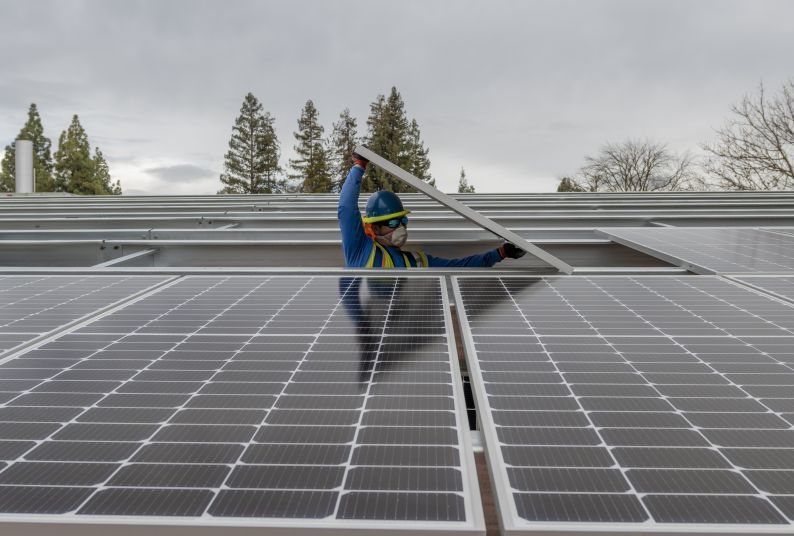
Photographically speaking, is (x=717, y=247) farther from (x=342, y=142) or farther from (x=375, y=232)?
(x=342, y=142)

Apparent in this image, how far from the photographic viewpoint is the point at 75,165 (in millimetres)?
59938

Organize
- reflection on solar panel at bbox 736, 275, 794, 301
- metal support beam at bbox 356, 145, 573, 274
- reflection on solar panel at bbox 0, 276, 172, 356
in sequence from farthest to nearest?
1. metal support beam at bbox 356, 145, 573, 274
2. reflection on solar panel at bbox 736, 275, 794, 301
3. reflection on solar panel at bbox 0, 276, 172, 356

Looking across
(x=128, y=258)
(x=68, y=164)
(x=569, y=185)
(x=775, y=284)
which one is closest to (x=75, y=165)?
(x=68, y=164)

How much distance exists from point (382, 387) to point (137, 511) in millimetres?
1110

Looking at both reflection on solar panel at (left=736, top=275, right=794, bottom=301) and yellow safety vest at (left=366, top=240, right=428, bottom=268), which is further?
yellow safety vest at (left=366, top=240, right=428, bottom=268)

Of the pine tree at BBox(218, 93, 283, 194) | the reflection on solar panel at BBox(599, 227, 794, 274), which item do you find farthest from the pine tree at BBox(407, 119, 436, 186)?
the reflection on solar panel at BBox(599, 227, 794, 274)

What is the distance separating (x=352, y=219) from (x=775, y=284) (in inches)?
156

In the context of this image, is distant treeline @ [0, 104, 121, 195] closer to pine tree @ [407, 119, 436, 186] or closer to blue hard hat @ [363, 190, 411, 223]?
pine tree @ [407, 119, 436, 186]

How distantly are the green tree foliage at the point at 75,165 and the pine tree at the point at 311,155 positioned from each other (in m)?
21.1

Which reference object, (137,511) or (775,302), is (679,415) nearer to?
(137,511)

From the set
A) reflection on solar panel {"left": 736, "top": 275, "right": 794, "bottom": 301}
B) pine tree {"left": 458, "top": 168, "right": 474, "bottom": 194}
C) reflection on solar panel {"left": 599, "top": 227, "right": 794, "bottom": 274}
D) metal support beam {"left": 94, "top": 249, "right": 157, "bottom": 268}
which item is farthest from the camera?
pine tree {"left": 458, "top": 168, "right": 474, "bottom": 194}

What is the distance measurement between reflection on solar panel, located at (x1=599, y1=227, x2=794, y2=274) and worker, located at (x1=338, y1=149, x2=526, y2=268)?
1820mm

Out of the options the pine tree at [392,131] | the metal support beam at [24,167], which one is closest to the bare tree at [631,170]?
the pine tree at [392,131]

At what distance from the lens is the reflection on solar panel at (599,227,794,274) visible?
17.5 ft
